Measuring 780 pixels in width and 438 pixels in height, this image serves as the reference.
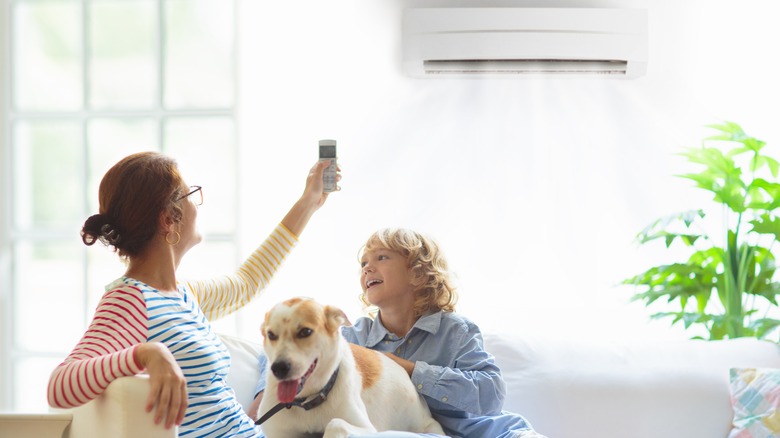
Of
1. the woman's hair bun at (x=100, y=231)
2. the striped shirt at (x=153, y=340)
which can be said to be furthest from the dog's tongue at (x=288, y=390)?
the woman's hair bun at (x=100, y=231)

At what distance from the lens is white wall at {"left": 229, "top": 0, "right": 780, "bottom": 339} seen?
2.96 meters

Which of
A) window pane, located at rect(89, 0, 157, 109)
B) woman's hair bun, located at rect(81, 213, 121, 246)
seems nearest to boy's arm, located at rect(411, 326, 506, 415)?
woman's hair bun, located at rect(81, 213, 121, 246)

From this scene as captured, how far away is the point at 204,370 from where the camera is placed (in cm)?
144

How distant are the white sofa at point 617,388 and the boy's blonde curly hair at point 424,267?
294 millimetres

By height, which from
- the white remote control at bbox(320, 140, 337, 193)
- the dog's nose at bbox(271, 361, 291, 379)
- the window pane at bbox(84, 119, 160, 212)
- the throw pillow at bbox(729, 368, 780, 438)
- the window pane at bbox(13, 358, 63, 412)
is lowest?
the window pane at bbox(13, 358, 63, 412)

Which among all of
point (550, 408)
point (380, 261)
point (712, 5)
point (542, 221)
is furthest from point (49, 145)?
point (712, 5)

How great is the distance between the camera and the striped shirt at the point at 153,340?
4.17ft

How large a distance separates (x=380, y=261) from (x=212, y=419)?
2.39 ft

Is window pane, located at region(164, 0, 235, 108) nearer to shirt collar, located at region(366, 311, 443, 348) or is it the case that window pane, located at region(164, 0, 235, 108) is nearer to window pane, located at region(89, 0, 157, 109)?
window pane, located at region(89, 0, 157, 109)

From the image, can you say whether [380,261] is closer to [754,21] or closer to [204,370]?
[204,370]

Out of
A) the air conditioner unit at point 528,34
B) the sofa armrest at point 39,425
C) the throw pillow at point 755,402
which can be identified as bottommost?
the throw pillow at point 755,402

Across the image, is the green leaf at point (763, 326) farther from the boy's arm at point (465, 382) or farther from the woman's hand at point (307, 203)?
the woman's hand at point (307, 203)

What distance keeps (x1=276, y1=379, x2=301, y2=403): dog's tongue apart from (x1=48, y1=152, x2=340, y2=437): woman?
108 mm

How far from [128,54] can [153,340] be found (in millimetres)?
1916
